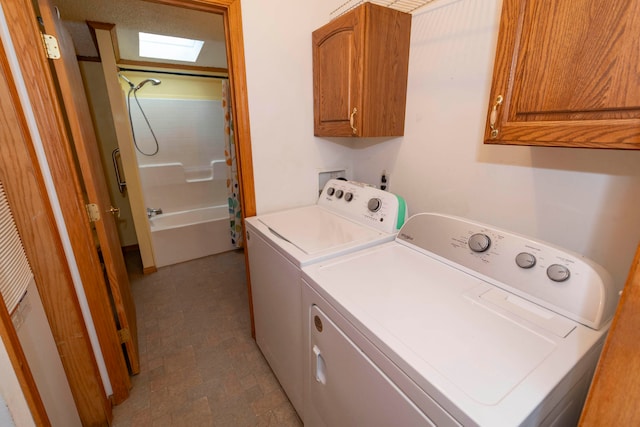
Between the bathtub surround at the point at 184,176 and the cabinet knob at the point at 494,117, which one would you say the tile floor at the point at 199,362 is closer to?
the bathtub surround at the point at 184,176

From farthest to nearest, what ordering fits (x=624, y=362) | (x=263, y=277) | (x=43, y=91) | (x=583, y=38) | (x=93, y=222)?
1. (x=263, y=277)
2. (x=93, y=222)
3. (x=43, y=91)
4. (x=583, y=38)
5. (x=624, y=362)

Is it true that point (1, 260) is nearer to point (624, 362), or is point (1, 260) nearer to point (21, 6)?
point (21, 6)

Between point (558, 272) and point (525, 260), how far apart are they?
0.29 feet

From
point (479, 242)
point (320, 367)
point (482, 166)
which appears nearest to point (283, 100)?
point (482, 166)

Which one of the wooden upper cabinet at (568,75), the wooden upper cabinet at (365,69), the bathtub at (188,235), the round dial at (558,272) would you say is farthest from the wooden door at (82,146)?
the round dial at (558,272)

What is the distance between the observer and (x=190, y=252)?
319 cm

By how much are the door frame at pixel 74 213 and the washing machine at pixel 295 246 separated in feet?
1.65

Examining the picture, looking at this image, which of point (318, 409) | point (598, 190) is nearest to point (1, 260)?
point (318, 409)

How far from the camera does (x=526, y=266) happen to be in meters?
0.92

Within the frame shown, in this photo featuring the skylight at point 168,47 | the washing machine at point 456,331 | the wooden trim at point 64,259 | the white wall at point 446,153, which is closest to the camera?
the washing machine at point 456,331

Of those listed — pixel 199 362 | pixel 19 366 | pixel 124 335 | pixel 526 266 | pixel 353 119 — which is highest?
pixel 353 119

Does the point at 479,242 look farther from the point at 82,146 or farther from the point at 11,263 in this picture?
the point at 82,146

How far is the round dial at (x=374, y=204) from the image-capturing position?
149cm

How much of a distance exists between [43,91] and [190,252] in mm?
2304
